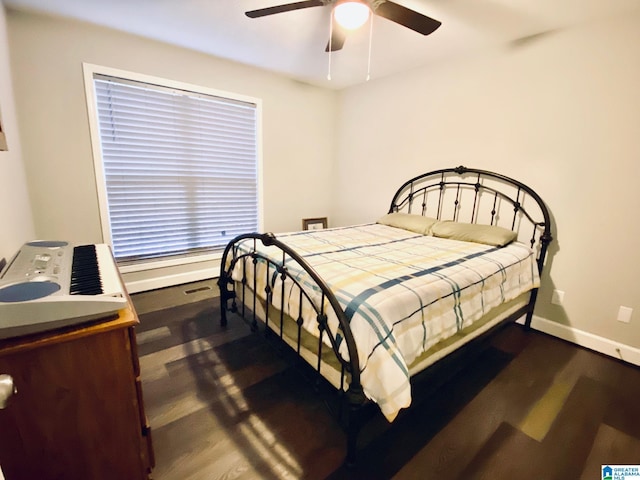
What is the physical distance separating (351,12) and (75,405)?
2182 millimetres

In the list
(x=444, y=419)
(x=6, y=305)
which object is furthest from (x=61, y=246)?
(x=444, y=419)

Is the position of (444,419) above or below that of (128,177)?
below

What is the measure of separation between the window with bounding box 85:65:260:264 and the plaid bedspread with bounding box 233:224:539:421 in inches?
56.7

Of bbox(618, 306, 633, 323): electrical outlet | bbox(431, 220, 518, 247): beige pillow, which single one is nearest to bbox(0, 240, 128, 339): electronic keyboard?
bbox(431, 220, 518, 247): beige pillow

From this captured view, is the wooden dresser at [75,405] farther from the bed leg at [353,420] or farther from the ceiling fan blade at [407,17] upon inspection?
the ceiling fan blade at [407,17]

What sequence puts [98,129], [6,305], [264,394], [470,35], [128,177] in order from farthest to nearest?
1. [128,177]
2. [98,129]
3. [470,35]
4. [264,394]
5. [6,305]

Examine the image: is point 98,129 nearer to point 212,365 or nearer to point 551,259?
point 212,365


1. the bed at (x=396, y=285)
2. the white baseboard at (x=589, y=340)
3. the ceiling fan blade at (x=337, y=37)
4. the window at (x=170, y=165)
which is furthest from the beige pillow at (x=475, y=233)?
the window at (x=170, y=165)

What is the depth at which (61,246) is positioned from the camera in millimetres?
1537

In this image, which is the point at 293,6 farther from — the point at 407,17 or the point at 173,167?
the point at 173,167

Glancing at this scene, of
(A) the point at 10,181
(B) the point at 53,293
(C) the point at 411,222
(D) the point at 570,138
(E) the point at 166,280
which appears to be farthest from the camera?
(E) the point at 166,280

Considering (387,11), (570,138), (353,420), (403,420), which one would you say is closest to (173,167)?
(387,11)

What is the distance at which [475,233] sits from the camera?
250cm

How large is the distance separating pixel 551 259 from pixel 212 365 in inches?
109
